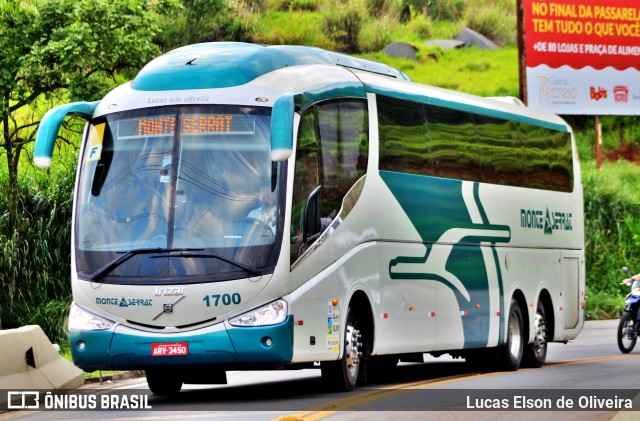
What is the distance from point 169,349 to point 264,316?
40.6 inches

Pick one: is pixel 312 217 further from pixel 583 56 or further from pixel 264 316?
pixel 583 56

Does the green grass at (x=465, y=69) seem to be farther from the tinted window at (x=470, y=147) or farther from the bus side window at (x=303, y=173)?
the bus side window at (x=303, y=173)

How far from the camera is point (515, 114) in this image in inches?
875

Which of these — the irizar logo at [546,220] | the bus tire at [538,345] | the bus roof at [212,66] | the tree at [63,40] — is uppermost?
the tree at [63,40]

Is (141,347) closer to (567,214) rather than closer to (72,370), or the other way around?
(72,370)

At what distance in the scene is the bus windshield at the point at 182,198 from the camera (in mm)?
14406

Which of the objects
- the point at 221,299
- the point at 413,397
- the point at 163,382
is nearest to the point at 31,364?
the point at 163,382

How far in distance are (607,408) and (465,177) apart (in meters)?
6.39

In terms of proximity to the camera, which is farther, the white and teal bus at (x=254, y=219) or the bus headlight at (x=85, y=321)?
the bus headlight at (x=85, y=321)

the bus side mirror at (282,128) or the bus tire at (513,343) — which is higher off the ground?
the bus side mirror at (282,128)

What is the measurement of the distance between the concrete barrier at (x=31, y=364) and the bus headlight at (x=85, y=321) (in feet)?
2.73

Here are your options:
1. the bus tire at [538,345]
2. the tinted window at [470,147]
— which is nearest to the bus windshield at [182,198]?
the tinted window at [470,147]

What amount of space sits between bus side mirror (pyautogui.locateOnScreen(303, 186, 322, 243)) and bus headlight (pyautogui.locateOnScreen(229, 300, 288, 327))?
91 cm

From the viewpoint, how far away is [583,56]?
136ft
